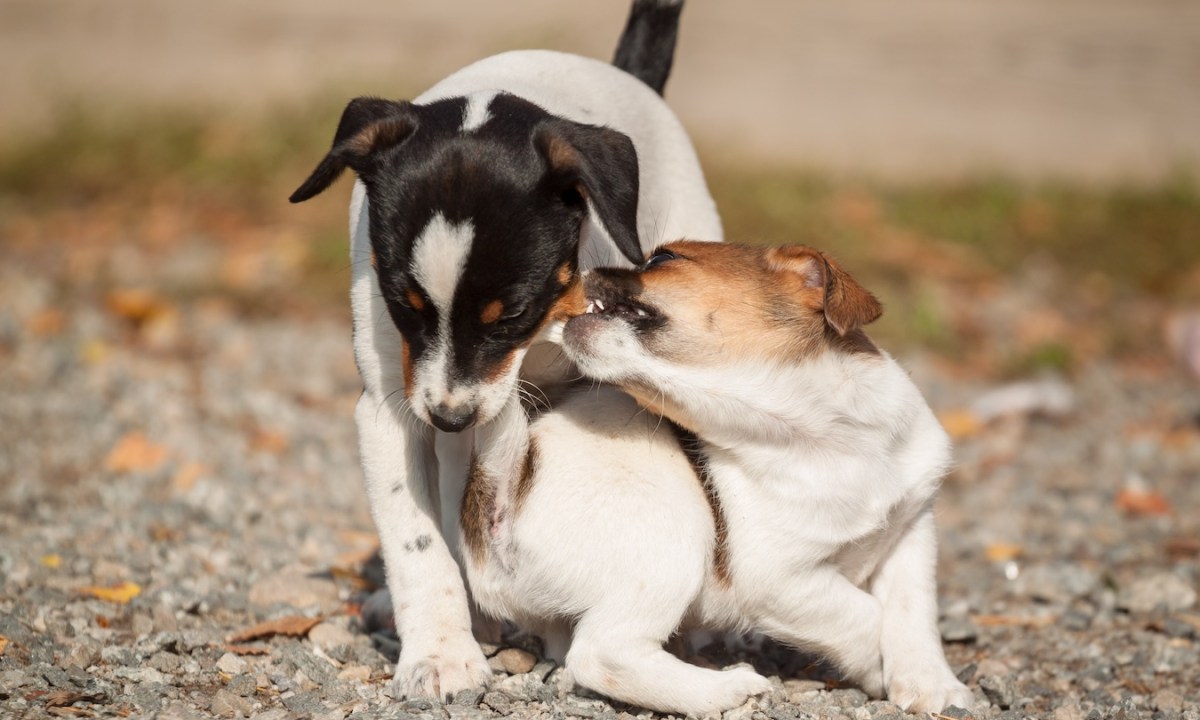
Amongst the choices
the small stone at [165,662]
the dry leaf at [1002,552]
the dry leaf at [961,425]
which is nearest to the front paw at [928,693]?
the dry leaf at [1002,552]

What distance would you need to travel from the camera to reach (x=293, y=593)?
15.3 ft

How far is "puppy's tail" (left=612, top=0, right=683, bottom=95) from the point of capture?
5312 millimetres

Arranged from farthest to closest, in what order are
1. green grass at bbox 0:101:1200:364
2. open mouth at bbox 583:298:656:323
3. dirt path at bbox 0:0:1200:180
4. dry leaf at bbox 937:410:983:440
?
dirt path at bbox 0:0:1200:180
green grass at bbox 0:101:1200:364
dry leaf at bbox 937:410:983:440
open mouth at bbox 583:298:656:323

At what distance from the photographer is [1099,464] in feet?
22.3

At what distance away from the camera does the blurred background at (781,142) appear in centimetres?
921

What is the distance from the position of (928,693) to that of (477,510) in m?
1.39

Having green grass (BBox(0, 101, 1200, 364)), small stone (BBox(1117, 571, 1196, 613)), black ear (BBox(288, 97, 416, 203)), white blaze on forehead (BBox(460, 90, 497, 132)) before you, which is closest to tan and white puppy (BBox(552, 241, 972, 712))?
white blaze on forehead (BBox(460, 90, 497, 132))

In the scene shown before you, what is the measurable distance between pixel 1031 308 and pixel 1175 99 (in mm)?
3951

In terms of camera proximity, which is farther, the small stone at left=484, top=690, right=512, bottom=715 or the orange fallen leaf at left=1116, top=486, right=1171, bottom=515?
the orange fallen leaf at left=1116, top=486, right=1171, bottom=515

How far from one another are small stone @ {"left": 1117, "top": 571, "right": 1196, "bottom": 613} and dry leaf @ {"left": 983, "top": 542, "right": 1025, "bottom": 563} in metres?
0.60

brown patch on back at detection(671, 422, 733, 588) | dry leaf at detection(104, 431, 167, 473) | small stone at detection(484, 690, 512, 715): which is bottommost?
dry leaf at detection(104, 431, 167, 473)

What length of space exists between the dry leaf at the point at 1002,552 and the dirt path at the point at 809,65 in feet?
20.8

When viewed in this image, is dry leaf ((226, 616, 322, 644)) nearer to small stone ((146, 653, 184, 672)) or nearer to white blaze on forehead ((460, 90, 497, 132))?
small stone ((146, 653, 184, 672))

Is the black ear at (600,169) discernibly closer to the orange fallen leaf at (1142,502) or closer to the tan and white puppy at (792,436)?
the tan and white puppy at (792,436)
